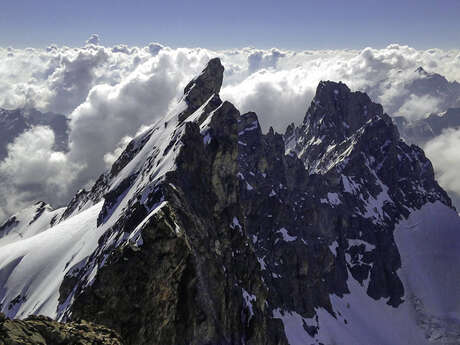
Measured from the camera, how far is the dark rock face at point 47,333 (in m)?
24.1

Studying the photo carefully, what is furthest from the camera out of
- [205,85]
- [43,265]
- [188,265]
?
[205,85]

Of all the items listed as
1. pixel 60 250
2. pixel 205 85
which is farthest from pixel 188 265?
pixel 205 85

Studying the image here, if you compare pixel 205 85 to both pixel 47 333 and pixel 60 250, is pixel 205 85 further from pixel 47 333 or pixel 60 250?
pixel 47 333

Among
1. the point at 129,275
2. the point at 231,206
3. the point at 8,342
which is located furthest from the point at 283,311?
the point at 8,342

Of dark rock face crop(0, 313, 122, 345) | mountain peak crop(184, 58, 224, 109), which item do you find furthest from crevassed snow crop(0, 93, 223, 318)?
dark rock face crop(0, 313, 122, 345)

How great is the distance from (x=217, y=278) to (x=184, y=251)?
62.0 feet

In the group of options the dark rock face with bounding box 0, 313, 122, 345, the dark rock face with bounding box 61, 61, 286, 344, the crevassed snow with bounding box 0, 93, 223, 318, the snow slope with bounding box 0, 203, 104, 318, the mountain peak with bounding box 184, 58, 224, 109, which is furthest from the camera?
the mountain peak with bounding box 184, 58, 224, 109

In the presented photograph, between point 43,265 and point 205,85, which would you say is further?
point 205,85

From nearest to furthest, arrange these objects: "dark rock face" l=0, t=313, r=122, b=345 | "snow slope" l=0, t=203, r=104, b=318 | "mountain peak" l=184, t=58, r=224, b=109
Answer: "dark rock face" l=0, t=313, r=122, b=345 < "snow slope" l=0, t=203, r=104, b=318 < "mountain peak" l=184, t=58, r=224, b=109

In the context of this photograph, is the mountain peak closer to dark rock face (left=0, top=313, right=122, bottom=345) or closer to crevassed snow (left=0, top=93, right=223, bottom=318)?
crevassed snow (left=0, top=93, right=223, bottom=318)

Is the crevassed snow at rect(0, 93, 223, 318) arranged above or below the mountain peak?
below

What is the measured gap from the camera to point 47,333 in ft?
88.0

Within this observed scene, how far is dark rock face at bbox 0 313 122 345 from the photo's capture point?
24.1 metres

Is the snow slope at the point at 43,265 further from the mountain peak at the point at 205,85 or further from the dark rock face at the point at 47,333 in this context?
the dark rock face at the point at 47,333
